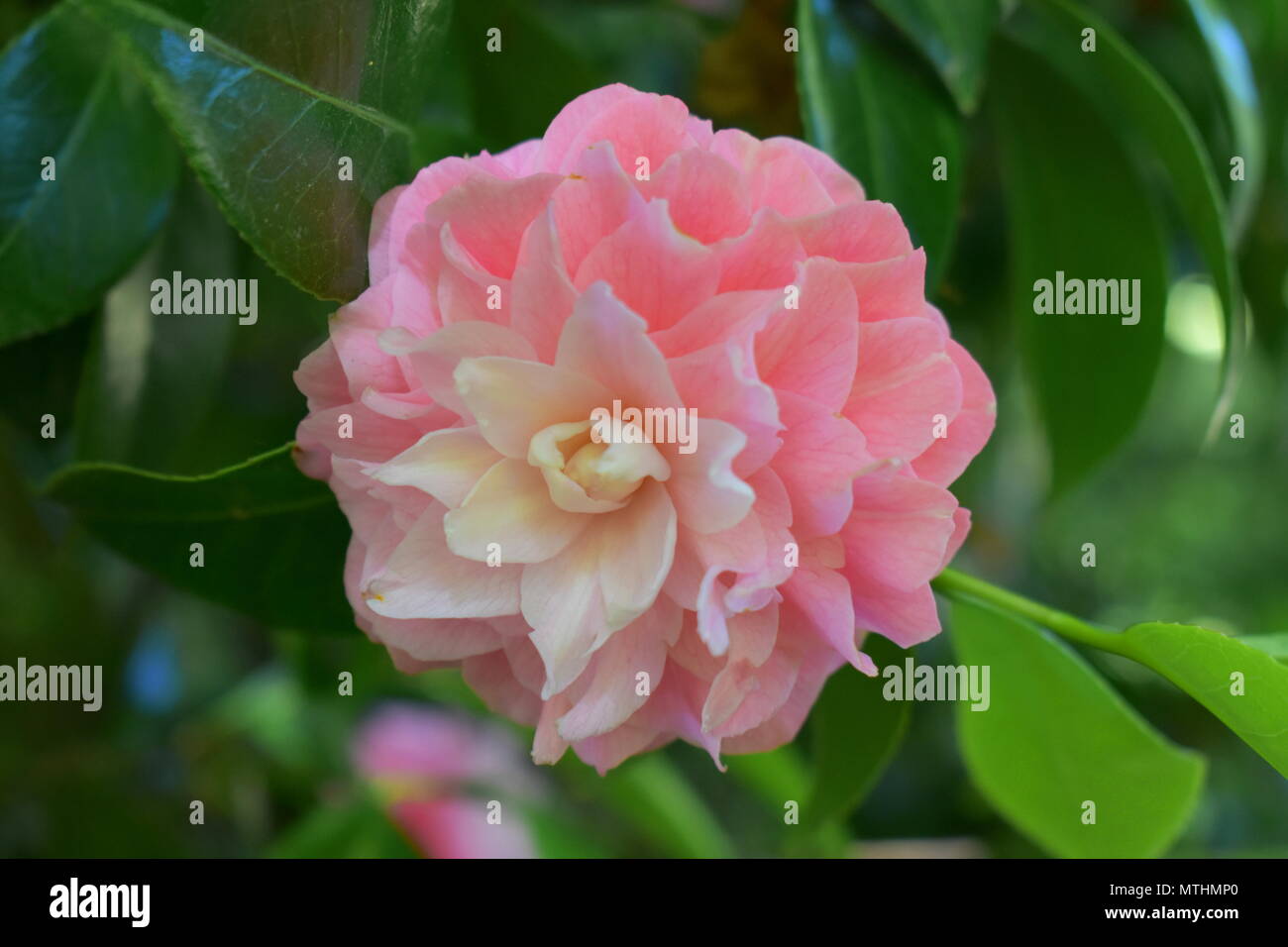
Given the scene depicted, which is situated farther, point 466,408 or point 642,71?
point 642,71

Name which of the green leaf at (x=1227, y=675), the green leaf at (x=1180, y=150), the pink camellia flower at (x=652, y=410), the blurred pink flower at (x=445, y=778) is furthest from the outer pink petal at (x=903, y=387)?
the blurred pink flower at (x=445, y=778)

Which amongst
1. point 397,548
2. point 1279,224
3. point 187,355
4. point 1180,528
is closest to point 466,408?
point 397,548

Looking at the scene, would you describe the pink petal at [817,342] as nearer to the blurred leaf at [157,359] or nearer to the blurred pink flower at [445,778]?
the blurred leaf at [157,359]

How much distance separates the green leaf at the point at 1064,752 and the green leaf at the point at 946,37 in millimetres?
190

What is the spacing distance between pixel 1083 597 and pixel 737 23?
1.04 m

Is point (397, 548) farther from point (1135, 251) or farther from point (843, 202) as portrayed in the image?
point (1135, 251)

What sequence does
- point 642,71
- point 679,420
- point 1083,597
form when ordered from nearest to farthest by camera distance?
point 679,420, point 642,71, point 1083,597

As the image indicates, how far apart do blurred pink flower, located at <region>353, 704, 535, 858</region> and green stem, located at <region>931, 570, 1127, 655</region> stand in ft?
1.54

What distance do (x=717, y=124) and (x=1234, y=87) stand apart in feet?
0.76

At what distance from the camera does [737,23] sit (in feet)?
1.95

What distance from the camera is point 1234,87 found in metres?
0.52

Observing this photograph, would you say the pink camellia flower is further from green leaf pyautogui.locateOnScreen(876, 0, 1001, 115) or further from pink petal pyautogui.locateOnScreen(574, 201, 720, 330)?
green leaf pyautogui.locateOnScreen(876, 0, 1001, 115)

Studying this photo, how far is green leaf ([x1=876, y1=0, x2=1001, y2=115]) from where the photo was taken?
1.38 feet

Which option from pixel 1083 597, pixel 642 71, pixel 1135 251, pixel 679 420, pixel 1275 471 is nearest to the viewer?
pixel 679 420
